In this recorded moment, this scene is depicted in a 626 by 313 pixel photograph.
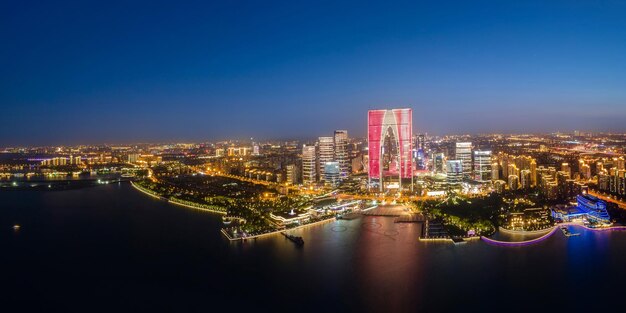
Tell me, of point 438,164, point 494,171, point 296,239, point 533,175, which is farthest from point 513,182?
point 296,239

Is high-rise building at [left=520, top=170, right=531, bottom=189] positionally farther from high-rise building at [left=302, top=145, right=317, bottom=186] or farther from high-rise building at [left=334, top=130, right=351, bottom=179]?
high-rise building at [left=302, top=145, right=317, bottom=186]

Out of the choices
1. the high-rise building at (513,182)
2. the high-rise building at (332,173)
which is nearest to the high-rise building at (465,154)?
the high-rise building at (513,182)

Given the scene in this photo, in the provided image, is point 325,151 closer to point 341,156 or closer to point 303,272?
point 341,156

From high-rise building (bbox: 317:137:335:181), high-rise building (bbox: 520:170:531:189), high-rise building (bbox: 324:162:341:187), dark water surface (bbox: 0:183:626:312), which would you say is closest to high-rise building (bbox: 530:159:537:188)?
high-rise building (bbox: 520:170:531:189)

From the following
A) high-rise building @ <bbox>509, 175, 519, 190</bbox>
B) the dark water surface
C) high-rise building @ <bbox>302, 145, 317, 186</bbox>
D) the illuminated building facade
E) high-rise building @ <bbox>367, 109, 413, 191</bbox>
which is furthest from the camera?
high-rise building @ <bbox>302, 145, 317, 186</bbox>

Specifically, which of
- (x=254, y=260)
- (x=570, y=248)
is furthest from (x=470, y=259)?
(x=254, y=260)
